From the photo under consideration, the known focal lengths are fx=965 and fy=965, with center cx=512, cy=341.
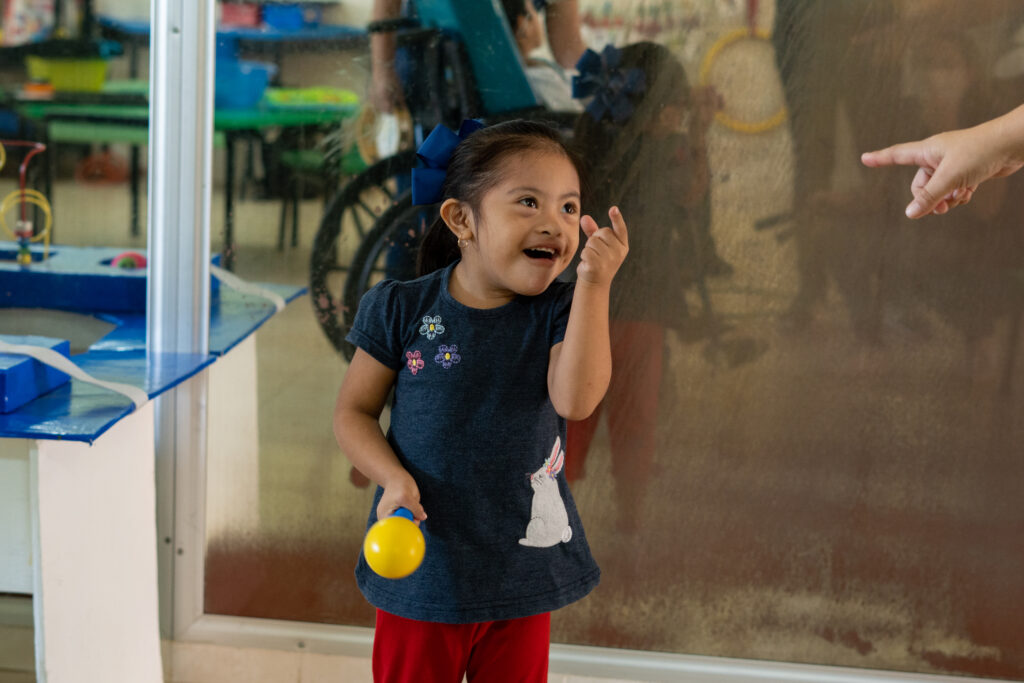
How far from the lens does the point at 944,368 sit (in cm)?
147

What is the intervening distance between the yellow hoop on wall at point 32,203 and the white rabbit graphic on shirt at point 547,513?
0.95 metres

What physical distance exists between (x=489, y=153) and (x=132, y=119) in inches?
28.6

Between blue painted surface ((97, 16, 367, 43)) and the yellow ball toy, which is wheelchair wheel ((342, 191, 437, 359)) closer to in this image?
blue painted surface ((97, 16, 367, 43))

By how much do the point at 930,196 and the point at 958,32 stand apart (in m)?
0.55

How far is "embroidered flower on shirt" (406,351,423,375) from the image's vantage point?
1.06 metres

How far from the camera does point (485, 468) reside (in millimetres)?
1037

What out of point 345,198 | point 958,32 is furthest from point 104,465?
point 958,32

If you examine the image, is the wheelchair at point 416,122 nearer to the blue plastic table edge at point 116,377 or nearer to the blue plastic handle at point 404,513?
the blue plastic table edge at point 116,377

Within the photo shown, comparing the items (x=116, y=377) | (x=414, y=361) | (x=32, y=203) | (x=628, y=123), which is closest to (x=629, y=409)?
(x=628, y=123)

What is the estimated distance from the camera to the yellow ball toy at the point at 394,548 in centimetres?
86

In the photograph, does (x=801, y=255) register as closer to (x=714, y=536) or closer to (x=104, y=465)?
(x=714, y=536)

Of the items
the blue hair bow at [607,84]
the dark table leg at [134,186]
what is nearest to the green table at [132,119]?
the dark table leg at [134,186]

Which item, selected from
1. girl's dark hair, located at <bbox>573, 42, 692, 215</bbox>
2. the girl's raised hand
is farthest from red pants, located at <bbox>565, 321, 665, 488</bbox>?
the girl's raised hand

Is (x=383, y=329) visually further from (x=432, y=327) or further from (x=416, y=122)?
(x=416, y=122)
